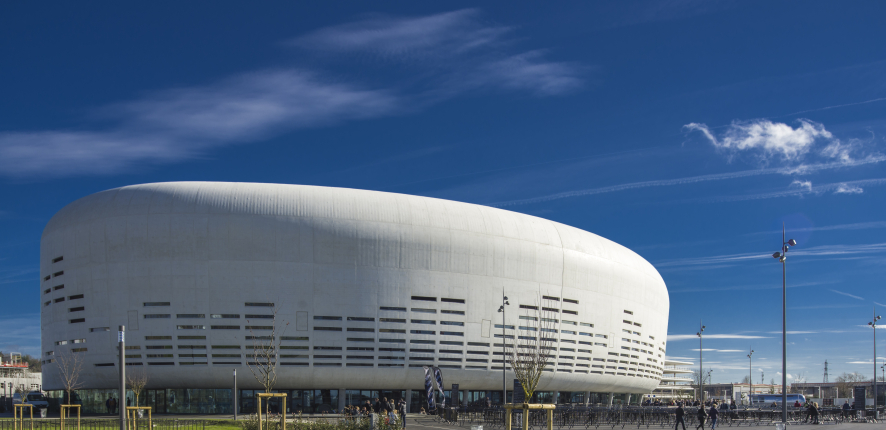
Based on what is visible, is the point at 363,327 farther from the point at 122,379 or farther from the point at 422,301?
the point at 122,379

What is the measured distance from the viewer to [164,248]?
46.9 m

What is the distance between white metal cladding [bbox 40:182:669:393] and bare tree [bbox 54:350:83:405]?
0.53 metres

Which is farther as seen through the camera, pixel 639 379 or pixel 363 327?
pixel 639 379

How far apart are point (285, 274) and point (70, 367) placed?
16292 millimetres

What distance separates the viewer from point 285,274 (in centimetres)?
4731

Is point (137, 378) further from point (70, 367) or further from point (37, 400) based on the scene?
point (37, 400)

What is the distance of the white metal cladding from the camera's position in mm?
46562

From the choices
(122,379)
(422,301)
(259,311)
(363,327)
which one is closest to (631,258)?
(422,301)

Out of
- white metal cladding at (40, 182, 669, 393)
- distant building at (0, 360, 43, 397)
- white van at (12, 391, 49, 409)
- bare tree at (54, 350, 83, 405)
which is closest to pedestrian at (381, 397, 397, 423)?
white metal cladding at (40, 182, 669, 393)

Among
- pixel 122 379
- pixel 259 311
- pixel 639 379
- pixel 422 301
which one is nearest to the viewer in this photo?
pixel 122 379

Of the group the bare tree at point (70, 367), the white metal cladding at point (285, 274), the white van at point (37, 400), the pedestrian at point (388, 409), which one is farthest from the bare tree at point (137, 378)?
the pedestrian at point (388, 409)

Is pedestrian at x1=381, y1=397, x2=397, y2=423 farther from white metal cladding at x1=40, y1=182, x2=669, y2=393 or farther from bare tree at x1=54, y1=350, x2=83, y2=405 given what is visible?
bare tree at x1=54, y1=350, x2=83, y2=405

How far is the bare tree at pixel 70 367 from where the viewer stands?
47.9m

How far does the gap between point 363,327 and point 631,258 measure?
28127 mm
